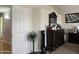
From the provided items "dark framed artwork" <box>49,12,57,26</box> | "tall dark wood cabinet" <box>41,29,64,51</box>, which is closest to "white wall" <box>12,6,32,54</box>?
"tall dark wood cabinet" <box>41,29,64,51</box>

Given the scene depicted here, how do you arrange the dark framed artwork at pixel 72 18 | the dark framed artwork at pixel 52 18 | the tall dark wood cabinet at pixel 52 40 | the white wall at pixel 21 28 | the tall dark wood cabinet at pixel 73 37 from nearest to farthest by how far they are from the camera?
1. the white wall at pixel 21 28
2. the tall dark wood cabinet at pixel 52 40
3. the dark framed artwork at pixel 52 18
4. the tall dark wood cabinet at pixel 73 37
5. the dark framed artwork at pixel 72 18

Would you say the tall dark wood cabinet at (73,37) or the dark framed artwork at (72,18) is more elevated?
the dark framed artwork at (72,18)

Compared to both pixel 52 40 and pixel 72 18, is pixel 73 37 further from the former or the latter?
pixel 52 40

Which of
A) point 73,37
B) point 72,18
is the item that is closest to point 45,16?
point 72,18

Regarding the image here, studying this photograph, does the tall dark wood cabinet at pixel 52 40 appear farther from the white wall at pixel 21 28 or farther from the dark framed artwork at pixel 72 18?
the dark framed artwork at pixel 72 18

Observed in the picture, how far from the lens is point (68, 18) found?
470 cm

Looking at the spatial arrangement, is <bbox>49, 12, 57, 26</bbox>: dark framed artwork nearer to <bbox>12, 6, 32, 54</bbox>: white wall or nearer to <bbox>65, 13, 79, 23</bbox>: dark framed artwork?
<bbox>65, 13, 79, 23</bbox>: dark framed artwork

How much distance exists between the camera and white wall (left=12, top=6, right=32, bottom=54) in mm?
3128

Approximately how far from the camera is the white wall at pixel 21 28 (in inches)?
123

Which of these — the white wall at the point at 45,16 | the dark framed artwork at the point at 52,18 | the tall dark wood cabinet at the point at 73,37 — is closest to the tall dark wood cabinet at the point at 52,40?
the white wall at the point at 45,16

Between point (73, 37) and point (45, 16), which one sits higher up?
point (45, 16)

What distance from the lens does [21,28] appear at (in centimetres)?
339
